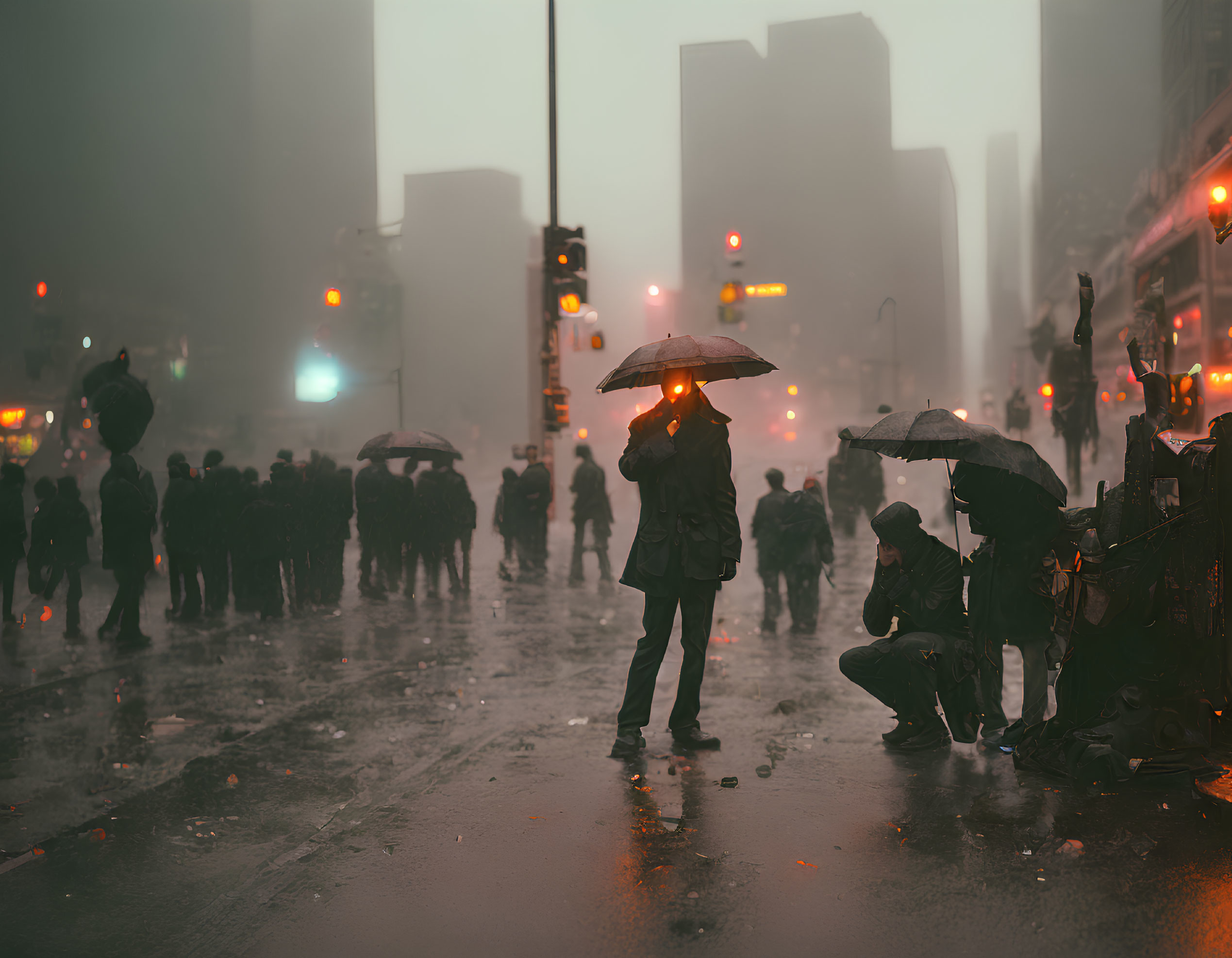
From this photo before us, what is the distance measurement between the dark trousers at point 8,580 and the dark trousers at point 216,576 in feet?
7.81

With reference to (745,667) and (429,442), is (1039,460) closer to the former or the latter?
(745,667)

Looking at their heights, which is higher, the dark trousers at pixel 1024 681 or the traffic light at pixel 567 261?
the traffic light at pixel 567 261

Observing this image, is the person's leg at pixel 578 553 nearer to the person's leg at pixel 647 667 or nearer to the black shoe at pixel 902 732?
the person's leg at pixel 647 667

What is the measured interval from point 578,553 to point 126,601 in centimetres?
694

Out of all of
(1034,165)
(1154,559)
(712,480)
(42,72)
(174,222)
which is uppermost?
(1034,165)

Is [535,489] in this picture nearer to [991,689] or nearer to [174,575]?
[174,575]

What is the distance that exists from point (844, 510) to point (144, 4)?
520 inches

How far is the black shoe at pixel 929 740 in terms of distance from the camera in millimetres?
5129

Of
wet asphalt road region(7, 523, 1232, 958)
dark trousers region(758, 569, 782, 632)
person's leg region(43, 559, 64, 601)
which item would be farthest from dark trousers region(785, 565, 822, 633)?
person's leg region(43, 559, 64, 601)

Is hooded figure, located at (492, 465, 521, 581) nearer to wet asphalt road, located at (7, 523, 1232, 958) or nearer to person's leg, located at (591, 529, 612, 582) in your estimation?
person's leg, located at (591, 529, 612, 582)

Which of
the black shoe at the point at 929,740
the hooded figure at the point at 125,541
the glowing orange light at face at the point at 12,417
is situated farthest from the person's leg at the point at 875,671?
the glowing orange light at face at the point at 12,417

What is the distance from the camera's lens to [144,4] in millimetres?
11461

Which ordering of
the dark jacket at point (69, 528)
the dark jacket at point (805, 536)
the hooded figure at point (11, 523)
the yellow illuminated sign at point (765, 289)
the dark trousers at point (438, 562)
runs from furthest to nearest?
the yellow illuminated sign at point (765, 289), the dark trousers at point (438, 562), the dark jacket at point (805, 536), the dark jacket at point (69, 528), the hooded figure at point (11, 523)

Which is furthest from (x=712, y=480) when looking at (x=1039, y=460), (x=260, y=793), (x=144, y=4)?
(x=144, y=4)
